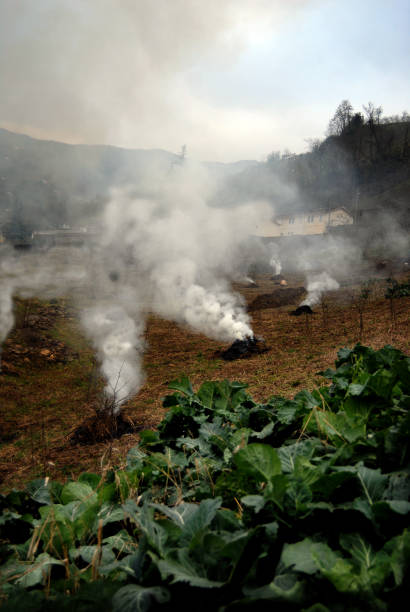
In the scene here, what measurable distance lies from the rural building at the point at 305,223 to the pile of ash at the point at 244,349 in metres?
36.6

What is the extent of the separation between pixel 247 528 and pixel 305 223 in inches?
2061

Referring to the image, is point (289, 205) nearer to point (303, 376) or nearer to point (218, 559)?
point (303, 376)

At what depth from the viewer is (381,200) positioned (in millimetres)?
48656

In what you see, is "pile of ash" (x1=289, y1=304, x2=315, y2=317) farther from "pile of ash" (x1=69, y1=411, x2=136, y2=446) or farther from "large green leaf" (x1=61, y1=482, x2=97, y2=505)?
"large green leaf" (x1=61, y1=482, x2=97, y2=505)

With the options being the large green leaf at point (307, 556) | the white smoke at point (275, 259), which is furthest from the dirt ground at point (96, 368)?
the white smoke at point (275, 259)

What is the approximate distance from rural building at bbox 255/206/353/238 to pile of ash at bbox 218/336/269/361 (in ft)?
120

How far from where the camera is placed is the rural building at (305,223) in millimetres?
48000

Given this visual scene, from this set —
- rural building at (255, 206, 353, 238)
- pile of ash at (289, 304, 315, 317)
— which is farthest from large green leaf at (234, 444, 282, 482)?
rural building at (255, 206, 353, 238)

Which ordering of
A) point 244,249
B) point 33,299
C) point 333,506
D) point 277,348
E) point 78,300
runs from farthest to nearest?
point 244,249
point 78,300
point 33,299
point 277,348
point 333,506

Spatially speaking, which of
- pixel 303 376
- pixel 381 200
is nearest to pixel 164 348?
pixel 303 376

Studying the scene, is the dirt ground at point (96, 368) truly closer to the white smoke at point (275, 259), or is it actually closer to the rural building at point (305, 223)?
the white smoke at point (275, 259)

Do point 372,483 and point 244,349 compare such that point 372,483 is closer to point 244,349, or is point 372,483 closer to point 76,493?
point 76,493

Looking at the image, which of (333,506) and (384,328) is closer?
(333,506)

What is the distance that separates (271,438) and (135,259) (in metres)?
29.4
